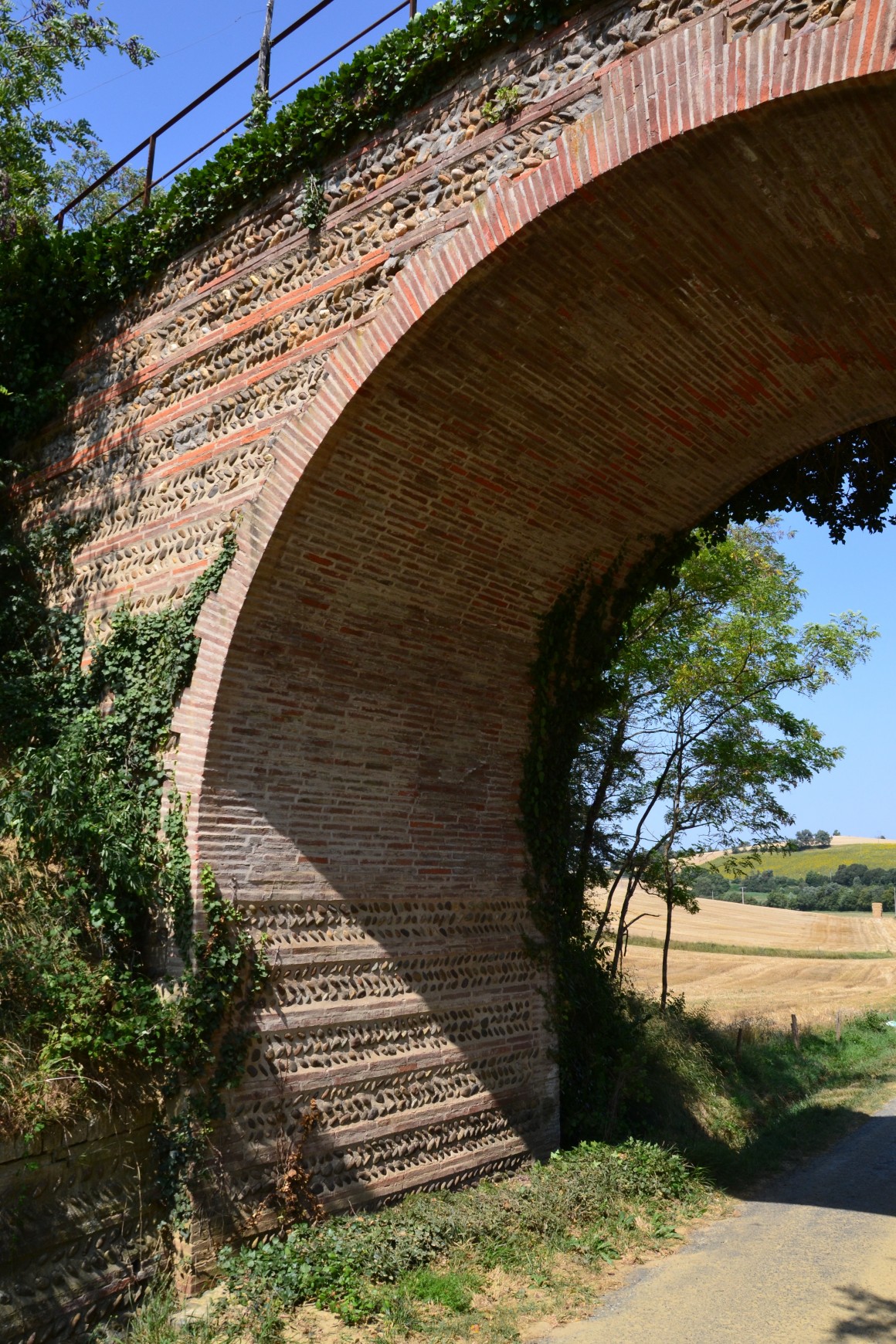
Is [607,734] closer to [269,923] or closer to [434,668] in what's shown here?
[434,668]

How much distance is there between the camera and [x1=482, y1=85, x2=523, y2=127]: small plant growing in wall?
17.5 ft

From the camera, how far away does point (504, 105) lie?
5363 mm

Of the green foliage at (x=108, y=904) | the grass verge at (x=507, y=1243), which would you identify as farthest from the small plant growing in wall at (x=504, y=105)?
the grass verge at (x=507, y=1243)

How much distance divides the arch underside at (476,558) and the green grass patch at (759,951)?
65.3 feet

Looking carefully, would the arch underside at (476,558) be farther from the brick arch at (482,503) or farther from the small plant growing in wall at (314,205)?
the small plant growing in wall at (314,205)

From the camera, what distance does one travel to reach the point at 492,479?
660cm

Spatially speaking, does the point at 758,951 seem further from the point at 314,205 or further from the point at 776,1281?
the point at 314,205

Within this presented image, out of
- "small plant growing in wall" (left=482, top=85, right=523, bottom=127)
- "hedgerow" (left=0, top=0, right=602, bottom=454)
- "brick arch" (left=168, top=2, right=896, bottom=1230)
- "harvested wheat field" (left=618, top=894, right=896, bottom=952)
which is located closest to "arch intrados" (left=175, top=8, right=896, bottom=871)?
"brick arch" (left=168, top=2, right=896, bottom=1230)

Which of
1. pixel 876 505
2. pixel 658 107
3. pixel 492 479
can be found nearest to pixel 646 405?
pixel 492 479

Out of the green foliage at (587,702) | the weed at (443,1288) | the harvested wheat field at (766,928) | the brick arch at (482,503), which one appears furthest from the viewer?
the harvested wheat field at (766,928)

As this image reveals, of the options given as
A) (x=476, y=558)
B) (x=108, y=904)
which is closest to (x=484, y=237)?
(x=476, y=558)

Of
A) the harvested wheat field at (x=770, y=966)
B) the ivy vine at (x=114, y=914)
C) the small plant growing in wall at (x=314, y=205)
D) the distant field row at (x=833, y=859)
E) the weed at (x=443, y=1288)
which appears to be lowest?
the weed at (x=443, y=1288)

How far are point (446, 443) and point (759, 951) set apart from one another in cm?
2915

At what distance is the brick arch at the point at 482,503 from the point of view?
4754mm
